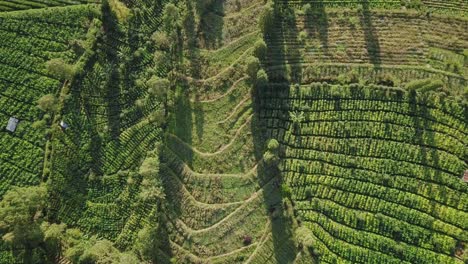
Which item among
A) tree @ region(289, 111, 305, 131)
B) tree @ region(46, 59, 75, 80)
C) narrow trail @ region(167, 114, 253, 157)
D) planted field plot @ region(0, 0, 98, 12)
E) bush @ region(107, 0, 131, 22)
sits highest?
planted field plot @ region(0, 0, 98, 12)

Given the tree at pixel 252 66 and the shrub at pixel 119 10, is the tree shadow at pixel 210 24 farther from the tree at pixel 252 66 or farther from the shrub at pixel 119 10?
the shrub at pixel 119 10

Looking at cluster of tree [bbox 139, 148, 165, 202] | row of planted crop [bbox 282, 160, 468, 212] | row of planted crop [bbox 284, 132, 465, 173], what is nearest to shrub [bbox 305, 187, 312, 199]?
row of planted crop [bbox 282, 160, 468, 212]

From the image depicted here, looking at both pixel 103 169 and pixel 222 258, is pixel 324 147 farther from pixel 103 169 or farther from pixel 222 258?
pixel 103 169

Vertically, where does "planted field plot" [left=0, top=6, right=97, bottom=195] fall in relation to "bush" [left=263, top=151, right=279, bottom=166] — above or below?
above

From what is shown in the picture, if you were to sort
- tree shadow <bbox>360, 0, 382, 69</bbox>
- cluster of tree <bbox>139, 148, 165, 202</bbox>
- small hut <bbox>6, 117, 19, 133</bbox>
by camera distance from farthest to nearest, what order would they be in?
tree shadow <bbox>360, 0, 382, 69</bbox>, small hut <bbox>6, 117, 19, 133</bbox>, cluster of tree <bbox>139, 148, 165, 202</bbox>

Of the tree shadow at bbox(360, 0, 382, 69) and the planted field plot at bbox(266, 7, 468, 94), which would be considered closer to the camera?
the planted field plot at bbox(266, 7, 468, 94)

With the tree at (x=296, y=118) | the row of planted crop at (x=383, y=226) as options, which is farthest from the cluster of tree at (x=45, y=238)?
the row of planted crop at (x=383, y=226)

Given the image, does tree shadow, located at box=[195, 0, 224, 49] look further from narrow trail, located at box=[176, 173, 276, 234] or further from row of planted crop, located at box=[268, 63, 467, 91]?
narrow trail, located at box=[176, 173, 276, 234]

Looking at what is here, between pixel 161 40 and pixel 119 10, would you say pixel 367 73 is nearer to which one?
pixel 161 40
